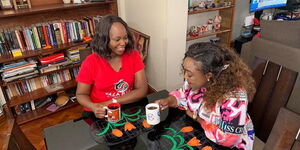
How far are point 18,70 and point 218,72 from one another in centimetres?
210

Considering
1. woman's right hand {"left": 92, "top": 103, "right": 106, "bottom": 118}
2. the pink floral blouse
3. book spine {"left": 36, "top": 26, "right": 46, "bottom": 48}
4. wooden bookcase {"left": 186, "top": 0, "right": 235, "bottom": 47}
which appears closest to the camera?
the pink floral blouse

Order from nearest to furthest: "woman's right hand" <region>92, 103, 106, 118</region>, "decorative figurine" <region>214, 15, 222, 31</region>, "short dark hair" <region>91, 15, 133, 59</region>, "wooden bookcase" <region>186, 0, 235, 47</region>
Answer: "woman's right hand" <region>92, 103, 106, 118</region>
"short dark hair" <region>91, 15, 133, 59</region>
"wooden bookcase" <region>186, 0, 235, 47</region>
"decorative figurine" <region>214, 15, 222, 31</region>

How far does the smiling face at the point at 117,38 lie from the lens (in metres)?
1.43

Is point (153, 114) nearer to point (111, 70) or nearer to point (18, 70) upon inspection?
point (111, 70)

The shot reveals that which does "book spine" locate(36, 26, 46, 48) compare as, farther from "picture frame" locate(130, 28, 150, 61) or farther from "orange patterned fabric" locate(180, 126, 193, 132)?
"orange patterned fabric" locate(180, 126, 193, 132)

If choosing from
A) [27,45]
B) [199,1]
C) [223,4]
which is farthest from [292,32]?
[27,45]

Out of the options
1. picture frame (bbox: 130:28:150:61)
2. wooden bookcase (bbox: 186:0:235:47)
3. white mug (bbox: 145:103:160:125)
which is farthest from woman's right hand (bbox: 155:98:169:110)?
wooden bookcase (bbox: 186:0:235:47)

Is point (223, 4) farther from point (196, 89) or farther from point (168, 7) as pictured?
point (196, 89)

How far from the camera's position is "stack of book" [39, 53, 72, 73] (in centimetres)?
249

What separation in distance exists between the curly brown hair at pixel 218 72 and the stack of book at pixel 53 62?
1.87 m

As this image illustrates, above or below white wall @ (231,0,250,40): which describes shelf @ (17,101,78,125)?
below

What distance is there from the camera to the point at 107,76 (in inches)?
58.8

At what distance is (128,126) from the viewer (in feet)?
3.81

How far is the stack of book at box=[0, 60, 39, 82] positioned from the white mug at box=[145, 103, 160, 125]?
1.78m
